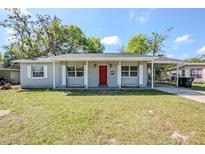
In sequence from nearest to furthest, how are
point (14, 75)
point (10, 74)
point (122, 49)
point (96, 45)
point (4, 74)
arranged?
point (14, 75) → point (10, 74) → point (4, 74) → point (96, 45) → point (122, 49)

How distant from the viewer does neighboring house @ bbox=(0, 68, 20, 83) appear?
2798cm

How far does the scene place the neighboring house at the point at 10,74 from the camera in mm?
27984

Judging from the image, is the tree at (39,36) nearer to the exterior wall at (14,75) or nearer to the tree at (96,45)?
the exterior wall at (14,75)

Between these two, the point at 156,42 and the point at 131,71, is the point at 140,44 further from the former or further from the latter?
the point at 131,71

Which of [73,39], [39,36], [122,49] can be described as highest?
[73,39]

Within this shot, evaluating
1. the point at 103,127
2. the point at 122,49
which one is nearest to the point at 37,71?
the point at 103,127

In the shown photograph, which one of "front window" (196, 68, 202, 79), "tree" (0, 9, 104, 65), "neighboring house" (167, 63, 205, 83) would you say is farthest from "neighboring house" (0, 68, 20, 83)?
"front window" (196, 68, 202, 79)

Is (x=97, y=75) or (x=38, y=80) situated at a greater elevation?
(x=97, y=75)

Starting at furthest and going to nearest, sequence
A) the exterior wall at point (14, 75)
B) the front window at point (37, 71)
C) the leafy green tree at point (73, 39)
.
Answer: the leafy green tree at point (73, 39) → the exterior wall at point (14, 75) → the front window at point (37, 71)

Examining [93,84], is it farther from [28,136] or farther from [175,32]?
[175,32]

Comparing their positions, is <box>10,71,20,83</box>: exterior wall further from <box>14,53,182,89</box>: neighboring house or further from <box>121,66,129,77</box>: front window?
<box>121,66,129,77</box>: front window

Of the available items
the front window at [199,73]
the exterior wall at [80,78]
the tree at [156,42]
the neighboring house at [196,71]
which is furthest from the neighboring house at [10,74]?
the front window at [199,73]

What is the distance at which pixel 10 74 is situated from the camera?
28.4 meters
